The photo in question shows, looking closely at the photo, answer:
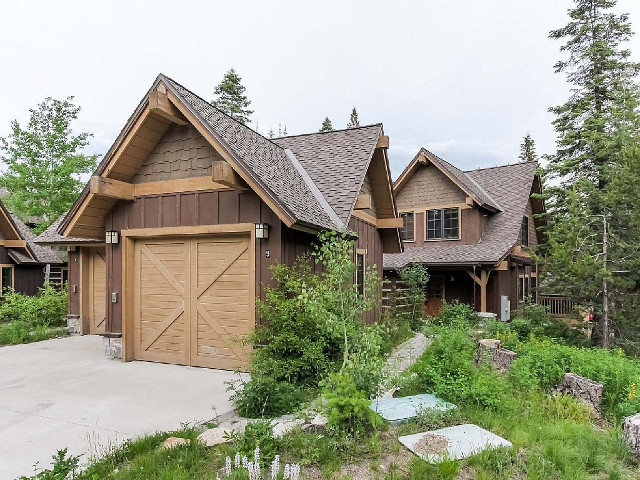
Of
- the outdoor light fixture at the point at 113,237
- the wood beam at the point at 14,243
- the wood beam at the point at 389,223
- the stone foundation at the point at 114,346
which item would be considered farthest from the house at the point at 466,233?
the wood beam at the point at 14,243

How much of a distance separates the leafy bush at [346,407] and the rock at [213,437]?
3.34ft

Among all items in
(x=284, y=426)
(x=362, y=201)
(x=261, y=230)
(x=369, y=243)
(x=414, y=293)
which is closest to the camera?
(x=284, y=426)

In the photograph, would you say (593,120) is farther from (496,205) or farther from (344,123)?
(344,123)

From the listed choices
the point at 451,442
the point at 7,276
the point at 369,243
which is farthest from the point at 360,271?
the point at 7,276

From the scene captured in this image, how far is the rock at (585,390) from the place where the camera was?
17.9 feet

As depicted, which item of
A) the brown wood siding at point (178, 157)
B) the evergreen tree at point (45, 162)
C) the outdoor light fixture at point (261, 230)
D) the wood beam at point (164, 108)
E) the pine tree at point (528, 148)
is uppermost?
the pine tree at point (528, 148)

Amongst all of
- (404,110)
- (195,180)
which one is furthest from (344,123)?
(195,180)

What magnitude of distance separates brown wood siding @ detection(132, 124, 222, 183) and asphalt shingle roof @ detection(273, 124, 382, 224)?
251 centimetres

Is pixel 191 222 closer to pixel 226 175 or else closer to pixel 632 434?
pixel 226 175

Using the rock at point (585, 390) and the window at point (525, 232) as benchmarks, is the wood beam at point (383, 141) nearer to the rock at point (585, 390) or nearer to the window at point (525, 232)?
the rock at point (585, 390)

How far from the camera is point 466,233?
15609 mm

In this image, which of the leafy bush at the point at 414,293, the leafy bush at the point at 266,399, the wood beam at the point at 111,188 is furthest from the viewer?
the leafy bush at the point at 414,293

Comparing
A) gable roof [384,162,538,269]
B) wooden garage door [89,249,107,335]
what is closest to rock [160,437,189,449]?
wooden garage door [89,249,107,335]

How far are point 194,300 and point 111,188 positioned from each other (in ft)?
8.30
